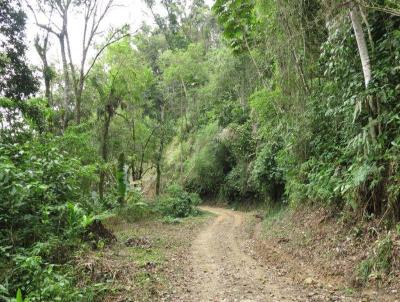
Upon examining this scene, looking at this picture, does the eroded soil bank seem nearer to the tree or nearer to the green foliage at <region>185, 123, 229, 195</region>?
the tree

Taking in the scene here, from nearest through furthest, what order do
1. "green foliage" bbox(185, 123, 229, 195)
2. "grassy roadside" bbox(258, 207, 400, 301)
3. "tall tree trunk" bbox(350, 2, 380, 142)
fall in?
1. "grassy roadside" bbox(258, 207, 400, 301)
2. "tall tree trunk" bbox(350, 2, 380, 142)
3. "green foliage" bbox(185, 123, 229, 195)

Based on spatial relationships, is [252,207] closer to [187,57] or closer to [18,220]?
[187,57]

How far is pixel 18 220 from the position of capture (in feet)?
21.0

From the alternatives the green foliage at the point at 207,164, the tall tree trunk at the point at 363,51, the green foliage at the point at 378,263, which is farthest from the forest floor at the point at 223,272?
the green foliage at the point at 207,164

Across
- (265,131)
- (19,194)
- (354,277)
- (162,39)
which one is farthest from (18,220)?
(162,39)

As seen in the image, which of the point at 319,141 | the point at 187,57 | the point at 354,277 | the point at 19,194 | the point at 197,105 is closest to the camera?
the point at 354,277

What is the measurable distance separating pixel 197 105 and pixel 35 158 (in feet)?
77.5

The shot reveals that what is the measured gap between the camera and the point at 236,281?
6.43 m

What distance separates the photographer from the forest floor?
5.57 m

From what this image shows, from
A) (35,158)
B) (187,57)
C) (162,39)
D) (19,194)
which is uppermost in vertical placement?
(162,39)

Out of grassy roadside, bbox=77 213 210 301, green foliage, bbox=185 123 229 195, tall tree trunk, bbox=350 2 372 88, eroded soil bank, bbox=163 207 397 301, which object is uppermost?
tall tree trunk, bbox=350 2 372 88

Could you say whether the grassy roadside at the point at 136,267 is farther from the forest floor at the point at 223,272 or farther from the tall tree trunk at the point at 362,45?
the tall tree trunk at the point at 362,45

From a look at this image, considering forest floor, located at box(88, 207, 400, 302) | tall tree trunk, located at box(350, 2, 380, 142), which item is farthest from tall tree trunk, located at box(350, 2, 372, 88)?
forest floor, located at box(88, 207, 400, 302)

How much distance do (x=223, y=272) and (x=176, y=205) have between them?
13.2 metres
